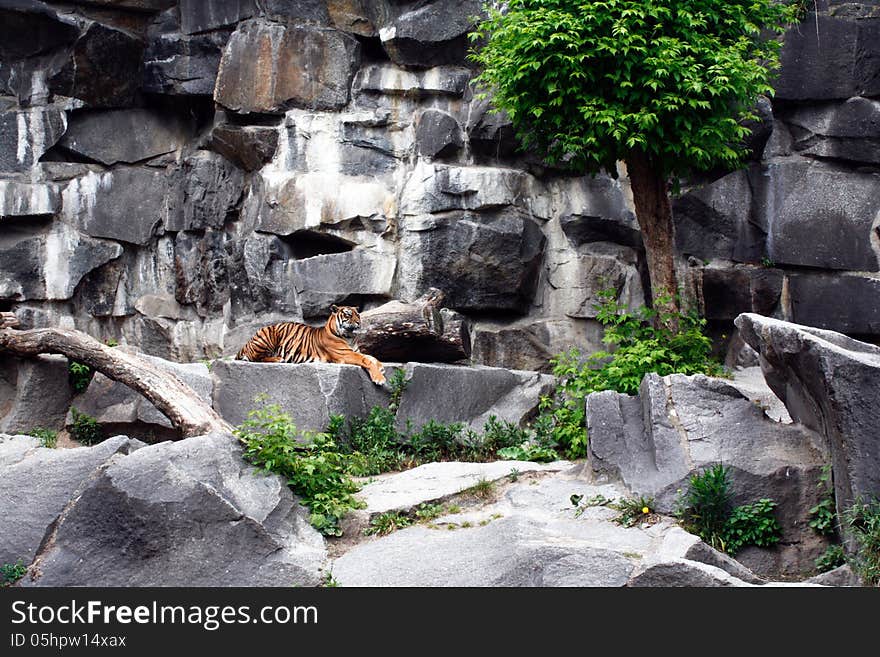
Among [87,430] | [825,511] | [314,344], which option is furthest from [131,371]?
[825,511]

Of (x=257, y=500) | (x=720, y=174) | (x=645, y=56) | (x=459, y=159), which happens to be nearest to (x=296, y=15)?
(x=459, y=159)

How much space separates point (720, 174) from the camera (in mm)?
11641

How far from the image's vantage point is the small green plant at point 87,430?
9430mm

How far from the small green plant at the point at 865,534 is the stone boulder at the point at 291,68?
7.87 m

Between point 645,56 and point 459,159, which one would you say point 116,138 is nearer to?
point 459,159

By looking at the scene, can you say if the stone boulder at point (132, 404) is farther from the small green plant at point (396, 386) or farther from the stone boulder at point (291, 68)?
the stone boulder at point (291, 68)

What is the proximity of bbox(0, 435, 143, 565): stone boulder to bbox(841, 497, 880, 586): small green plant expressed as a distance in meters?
4.61

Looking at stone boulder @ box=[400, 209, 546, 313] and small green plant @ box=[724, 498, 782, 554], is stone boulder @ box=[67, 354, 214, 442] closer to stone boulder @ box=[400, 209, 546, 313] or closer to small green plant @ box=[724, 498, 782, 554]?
stone boulder @ box=[400, 209, 546, 313]

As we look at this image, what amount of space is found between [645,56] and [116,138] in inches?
278

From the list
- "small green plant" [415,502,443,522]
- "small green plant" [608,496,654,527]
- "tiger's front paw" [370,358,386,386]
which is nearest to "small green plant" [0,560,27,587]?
"small green plant" [415,502,443,522]

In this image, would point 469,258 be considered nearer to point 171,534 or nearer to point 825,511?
point 825,511

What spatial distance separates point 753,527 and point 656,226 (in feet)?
14.2

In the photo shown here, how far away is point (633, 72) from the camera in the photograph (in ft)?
31.7

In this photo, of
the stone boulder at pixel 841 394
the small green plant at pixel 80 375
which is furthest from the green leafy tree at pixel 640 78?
the small green plant at pixel 80 375
